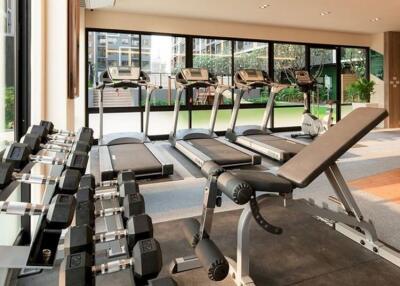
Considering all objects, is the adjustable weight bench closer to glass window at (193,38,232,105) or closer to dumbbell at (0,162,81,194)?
dumbbell at (0,162,81,194)

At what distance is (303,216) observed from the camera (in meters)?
3.06

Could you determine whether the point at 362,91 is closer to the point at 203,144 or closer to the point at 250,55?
the point at 250,55

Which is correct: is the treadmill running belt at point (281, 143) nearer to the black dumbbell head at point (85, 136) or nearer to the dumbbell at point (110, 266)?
the black dumbbell head at point (85, 136)

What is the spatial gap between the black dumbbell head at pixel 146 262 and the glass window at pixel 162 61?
6.53 meters

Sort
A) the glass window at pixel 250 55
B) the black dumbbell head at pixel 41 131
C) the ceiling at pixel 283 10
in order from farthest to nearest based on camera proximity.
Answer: the glass window at pixel 250 55, the ceiling at pixel 283 10, the black dumbbell head at pixel 41 131

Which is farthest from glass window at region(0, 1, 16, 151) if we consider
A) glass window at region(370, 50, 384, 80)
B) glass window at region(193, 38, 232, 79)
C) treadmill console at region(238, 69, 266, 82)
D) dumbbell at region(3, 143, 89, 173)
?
glass window at region(370, 50, 384, 80)

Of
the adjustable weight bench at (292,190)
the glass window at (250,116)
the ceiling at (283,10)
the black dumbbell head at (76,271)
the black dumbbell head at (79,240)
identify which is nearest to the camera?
the black dumbbell head at (76,271)

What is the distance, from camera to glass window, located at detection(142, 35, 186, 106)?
7.29m

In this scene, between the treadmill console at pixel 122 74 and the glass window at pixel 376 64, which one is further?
the glass window at pixel 376 64

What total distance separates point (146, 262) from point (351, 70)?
32.0 feet

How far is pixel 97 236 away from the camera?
1.10 meters

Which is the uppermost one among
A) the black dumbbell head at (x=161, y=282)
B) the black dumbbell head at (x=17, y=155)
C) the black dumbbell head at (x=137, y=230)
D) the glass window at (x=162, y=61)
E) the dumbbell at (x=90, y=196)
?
the glass window at (x=162, y=61)

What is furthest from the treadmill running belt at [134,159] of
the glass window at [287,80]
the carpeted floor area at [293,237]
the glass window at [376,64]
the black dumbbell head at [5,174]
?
the glass window at [376,64]

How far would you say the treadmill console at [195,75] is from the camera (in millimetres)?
5785
